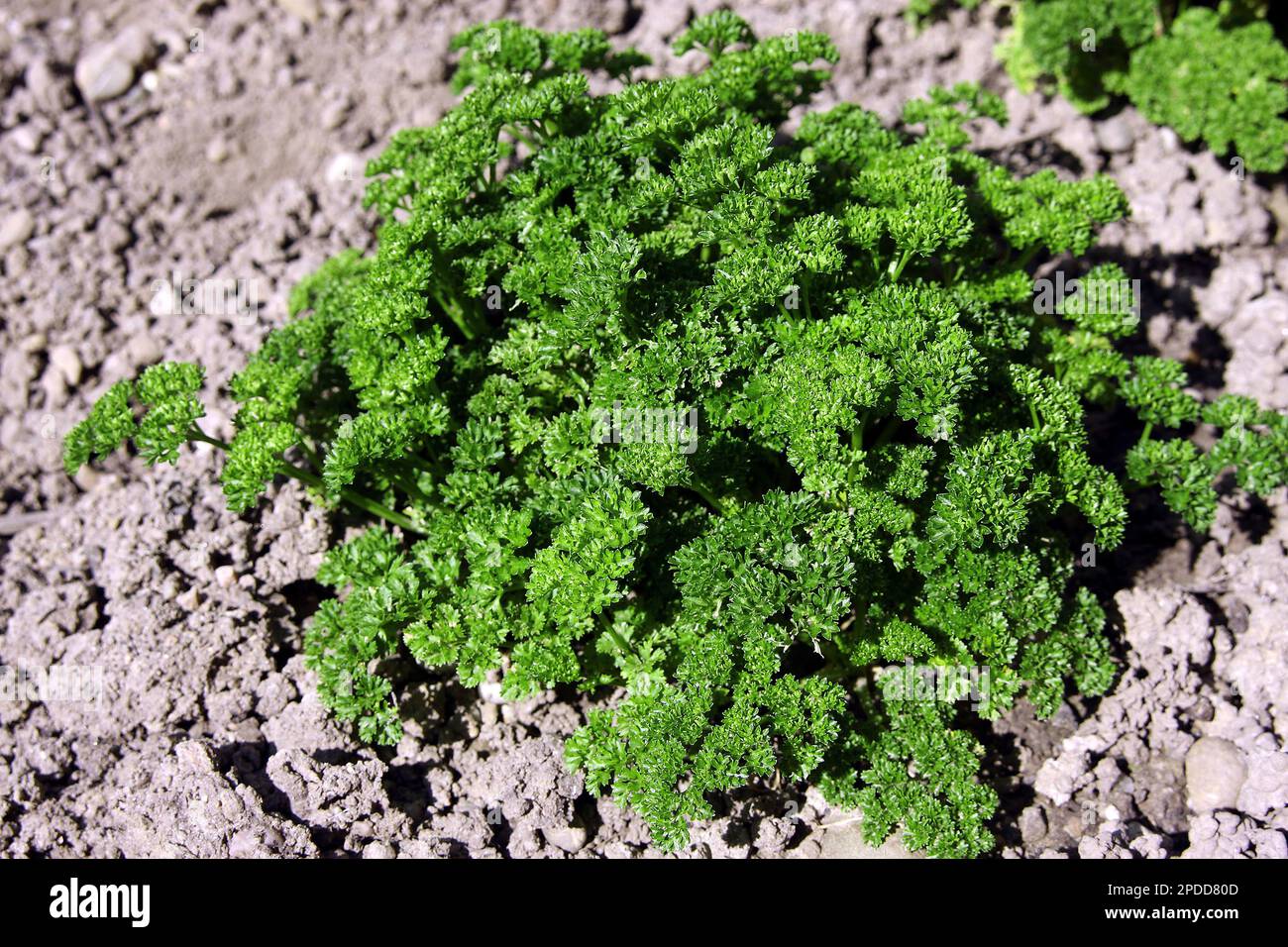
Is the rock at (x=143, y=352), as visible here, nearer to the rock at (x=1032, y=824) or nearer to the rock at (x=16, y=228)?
the rock at (x=16, y=228)

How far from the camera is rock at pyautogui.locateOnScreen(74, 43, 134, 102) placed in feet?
20.7

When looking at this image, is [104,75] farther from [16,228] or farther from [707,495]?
[707,495]

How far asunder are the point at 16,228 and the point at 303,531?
8.95ft

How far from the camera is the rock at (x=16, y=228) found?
585 centimetres

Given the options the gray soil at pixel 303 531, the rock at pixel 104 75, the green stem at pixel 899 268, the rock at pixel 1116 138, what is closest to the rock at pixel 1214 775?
the gray soil at pixel 303 531

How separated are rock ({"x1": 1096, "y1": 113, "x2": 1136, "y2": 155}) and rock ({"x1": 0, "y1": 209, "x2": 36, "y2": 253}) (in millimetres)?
5632

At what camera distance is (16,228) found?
587 cm

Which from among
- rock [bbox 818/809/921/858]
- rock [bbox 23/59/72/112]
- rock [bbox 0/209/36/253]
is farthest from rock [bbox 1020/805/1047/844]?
rock [bbox 23/59/72/112]

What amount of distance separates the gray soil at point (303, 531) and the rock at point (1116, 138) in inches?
0.6

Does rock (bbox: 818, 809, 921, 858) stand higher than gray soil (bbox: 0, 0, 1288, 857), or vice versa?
gray soil (bbox: 0, 0, 1288, 857)

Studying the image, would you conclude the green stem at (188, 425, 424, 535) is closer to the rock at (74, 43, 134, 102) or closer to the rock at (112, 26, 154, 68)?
the rock at (74, 43, 134, 102)

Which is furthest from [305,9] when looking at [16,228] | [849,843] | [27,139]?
[849,843]

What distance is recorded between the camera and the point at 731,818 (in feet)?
13.1
